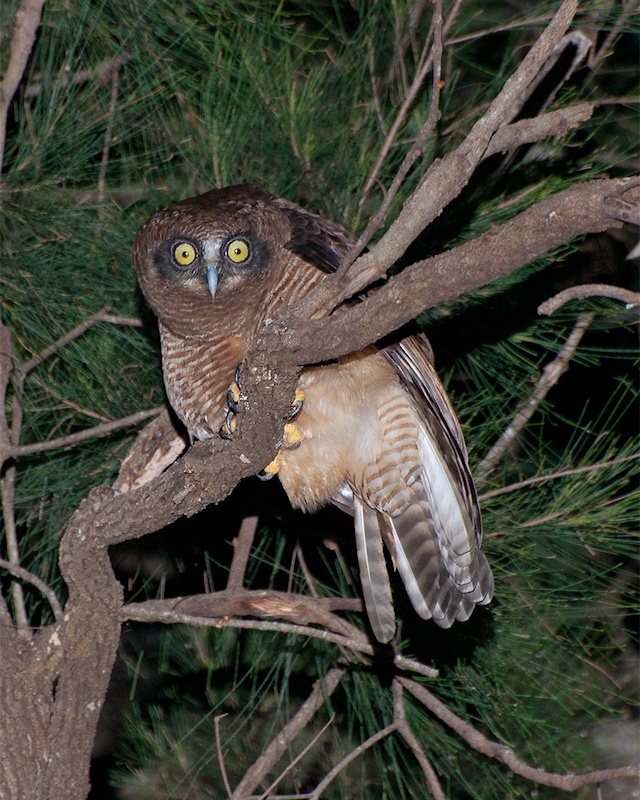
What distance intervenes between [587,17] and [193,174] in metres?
1.32

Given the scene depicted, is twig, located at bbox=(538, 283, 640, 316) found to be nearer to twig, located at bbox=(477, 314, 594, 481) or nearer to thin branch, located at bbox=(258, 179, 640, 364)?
thin branch, located at bbox=(258, 179, 640, 364)

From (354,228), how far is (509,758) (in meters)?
1.64

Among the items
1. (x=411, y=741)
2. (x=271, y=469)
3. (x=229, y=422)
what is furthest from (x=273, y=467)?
(x=411, y=741)

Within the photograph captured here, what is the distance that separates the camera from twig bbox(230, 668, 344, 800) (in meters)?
2.58

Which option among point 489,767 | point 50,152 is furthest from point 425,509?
point 50,152

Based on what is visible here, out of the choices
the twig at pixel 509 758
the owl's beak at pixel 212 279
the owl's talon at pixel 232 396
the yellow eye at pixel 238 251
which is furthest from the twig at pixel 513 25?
the twig at pixel 509 758

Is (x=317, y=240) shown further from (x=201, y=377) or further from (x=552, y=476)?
(x=552, y=476)

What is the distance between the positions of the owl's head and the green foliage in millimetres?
227

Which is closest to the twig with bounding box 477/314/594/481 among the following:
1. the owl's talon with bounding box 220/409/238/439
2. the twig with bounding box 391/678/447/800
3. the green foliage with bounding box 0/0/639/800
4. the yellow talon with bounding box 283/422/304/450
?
the green foliage with bounding box 0/0/639/800

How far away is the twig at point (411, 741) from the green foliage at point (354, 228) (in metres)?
0.14

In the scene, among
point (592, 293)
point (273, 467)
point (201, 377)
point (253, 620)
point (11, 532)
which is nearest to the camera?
point (592, 293)

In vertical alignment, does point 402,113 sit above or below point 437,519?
above

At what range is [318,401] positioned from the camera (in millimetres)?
2492

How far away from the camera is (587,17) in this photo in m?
2.77
